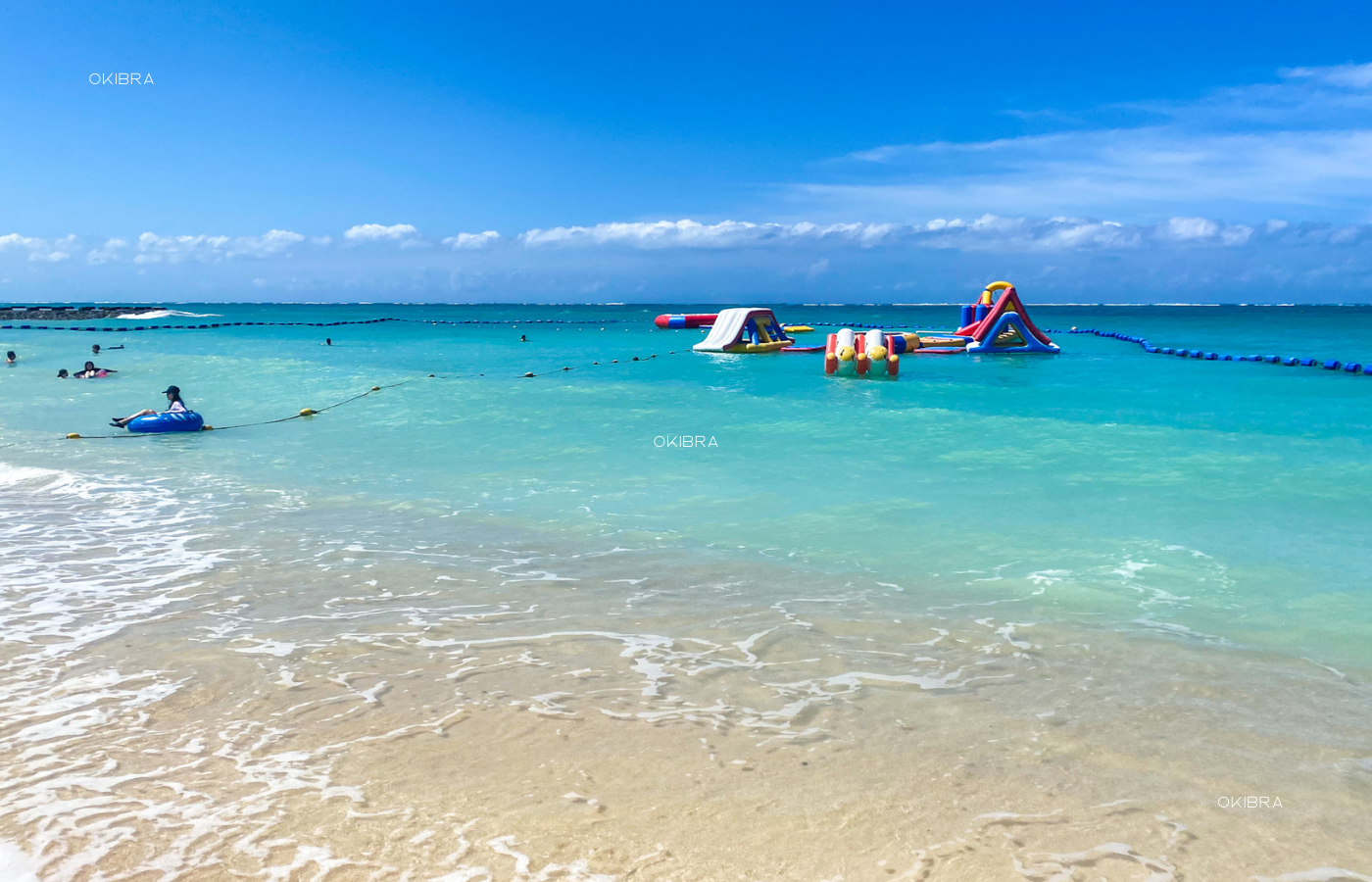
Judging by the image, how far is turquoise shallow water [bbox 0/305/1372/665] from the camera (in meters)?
7.36

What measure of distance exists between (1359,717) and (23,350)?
51131mm

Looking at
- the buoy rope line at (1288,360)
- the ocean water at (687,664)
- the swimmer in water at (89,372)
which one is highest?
the buoy rope line at (1288,360)

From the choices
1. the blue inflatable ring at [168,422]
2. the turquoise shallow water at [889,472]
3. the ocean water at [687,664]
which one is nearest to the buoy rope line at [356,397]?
the blue inflatable ring at [168,422]

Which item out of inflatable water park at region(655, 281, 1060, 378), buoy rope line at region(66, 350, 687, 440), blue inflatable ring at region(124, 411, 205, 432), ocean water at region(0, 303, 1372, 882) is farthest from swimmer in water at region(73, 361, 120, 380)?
inflatable water park at region(655, 281, 1060, 378)

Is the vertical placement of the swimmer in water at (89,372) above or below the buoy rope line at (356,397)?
above

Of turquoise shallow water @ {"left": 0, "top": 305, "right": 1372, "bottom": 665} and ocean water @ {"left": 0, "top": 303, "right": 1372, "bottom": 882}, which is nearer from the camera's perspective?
ocean water @ {"left": 0, "top": 303, "right": 1372, "bottom": 882}

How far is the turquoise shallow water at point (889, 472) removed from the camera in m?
7.36

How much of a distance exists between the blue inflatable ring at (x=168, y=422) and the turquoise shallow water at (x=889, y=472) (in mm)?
697

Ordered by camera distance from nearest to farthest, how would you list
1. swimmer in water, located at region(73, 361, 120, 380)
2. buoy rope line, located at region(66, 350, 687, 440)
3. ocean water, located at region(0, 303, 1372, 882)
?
ocean water, located at region(0, 303, 1372, 882) → buoy rope line, located at region(66, 350, 687, 440) → swimmer in water, located at region(73, 361, 120, 380)

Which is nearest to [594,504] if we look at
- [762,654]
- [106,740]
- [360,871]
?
[762,654]

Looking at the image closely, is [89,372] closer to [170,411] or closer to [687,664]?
[170,411]

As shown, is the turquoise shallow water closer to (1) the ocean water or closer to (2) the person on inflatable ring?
(1) the ocean water

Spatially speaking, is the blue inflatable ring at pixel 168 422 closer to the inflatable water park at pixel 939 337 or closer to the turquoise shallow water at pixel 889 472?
the turquoise shallow water at pixel 889 472

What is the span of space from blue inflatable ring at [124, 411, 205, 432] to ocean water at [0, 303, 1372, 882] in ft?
6.56
